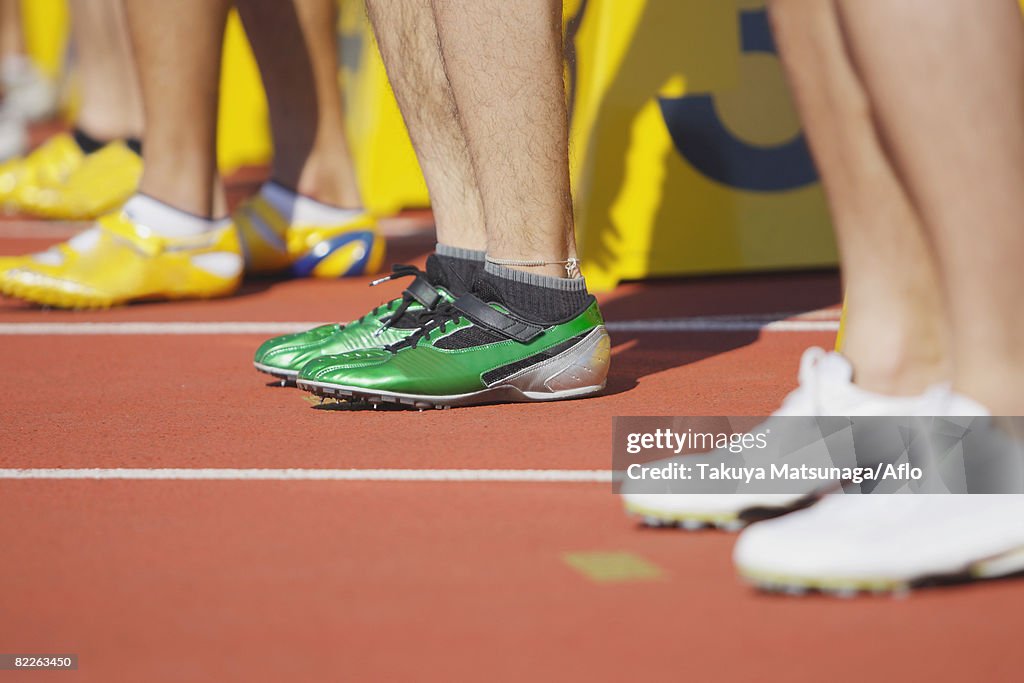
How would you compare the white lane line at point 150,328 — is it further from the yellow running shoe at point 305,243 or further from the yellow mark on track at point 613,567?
the yellow mark on track at point 613,567

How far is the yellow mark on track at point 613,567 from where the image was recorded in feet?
4.69

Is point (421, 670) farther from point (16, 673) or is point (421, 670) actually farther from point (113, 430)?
point (113, 430)

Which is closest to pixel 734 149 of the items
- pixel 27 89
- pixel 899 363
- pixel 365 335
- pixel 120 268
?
pixel 365 335

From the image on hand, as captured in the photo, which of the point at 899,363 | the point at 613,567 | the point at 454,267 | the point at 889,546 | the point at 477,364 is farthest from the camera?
the point at 454,267

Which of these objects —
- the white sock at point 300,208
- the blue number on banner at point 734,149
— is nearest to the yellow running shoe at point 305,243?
the white sock at point 300,208

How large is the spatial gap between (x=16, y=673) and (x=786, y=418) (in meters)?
0.90

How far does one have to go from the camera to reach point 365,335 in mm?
2352

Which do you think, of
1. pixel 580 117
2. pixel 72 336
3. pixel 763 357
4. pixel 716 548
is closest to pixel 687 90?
pixel 580 117

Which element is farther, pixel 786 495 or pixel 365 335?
pixel 365 335

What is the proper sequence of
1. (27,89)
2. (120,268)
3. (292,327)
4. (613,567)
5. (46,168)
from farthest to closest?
(27,89), (46,168), (120,268), (292,327), (613,567)

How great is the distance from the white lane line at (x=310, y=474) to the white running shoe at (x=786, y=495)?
0.69 feet

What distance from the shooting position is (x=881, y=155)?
5.23ft

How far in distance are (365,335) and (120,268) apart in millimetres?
1097

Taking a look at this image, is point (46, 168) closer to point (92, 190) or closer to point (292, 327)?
point (92, 190)
